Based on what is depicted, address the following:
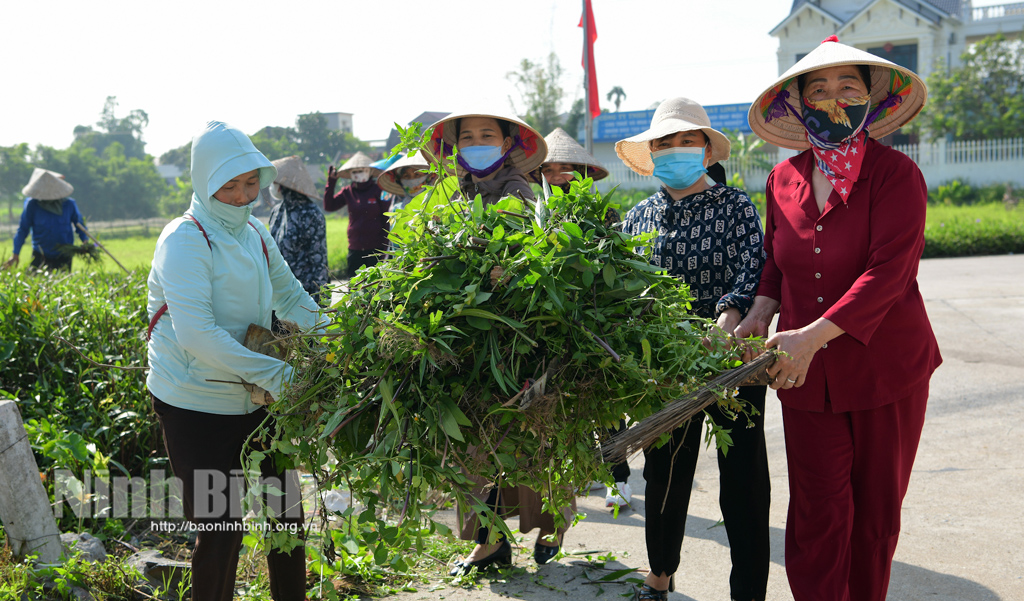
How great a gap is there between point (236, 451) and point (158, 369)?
1.28 feet

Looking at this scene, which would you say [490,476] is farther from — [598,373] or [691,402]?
[691,402]

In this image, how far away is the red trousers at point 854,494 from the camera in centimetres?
247

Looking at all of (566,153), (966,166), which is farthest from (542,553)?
(966,166)

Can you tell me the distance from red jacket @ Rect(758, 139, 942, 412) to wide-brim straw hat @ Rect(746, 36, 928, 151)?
0.28 m

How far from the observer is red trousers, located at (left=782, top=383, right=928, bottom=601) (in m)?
2.47

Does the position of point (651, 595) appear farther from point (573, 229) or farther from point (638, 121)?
point (638, 121)

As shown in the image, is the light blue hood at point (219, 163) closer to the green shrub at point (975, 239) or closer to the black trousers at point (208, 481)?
the black trousers at point (208, 481)

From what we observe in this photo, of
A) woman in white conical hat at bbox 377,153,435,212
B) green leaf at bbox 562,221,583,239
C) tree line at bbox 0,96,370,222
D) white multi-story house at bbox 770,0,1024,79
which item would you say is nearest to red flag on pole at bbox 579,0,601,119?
woman in white conical hat at bbox 377,153,435,212

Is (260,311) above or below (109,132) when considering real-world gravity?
below

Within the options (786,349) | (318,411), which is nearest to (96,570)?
(318,411)

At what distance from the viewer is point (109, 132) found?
7069cm

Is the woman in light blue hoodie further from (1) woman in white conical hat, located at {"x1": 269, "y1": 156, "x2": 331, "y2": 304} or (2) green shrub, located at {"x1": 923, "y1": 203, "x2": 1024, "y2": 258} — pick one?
(2) green shrub, located at {"x1": 923, "y1": 203, "x2": 1024, "y2": 258}

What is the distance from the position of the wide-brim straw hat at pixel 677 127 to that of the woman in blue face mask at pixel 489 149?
0.46 m

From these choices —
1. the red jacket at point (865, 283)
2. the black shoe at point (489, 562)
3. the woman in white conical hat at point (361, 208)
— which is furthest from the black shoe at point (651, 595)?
the woman in white conical hat at point (361, 208)
